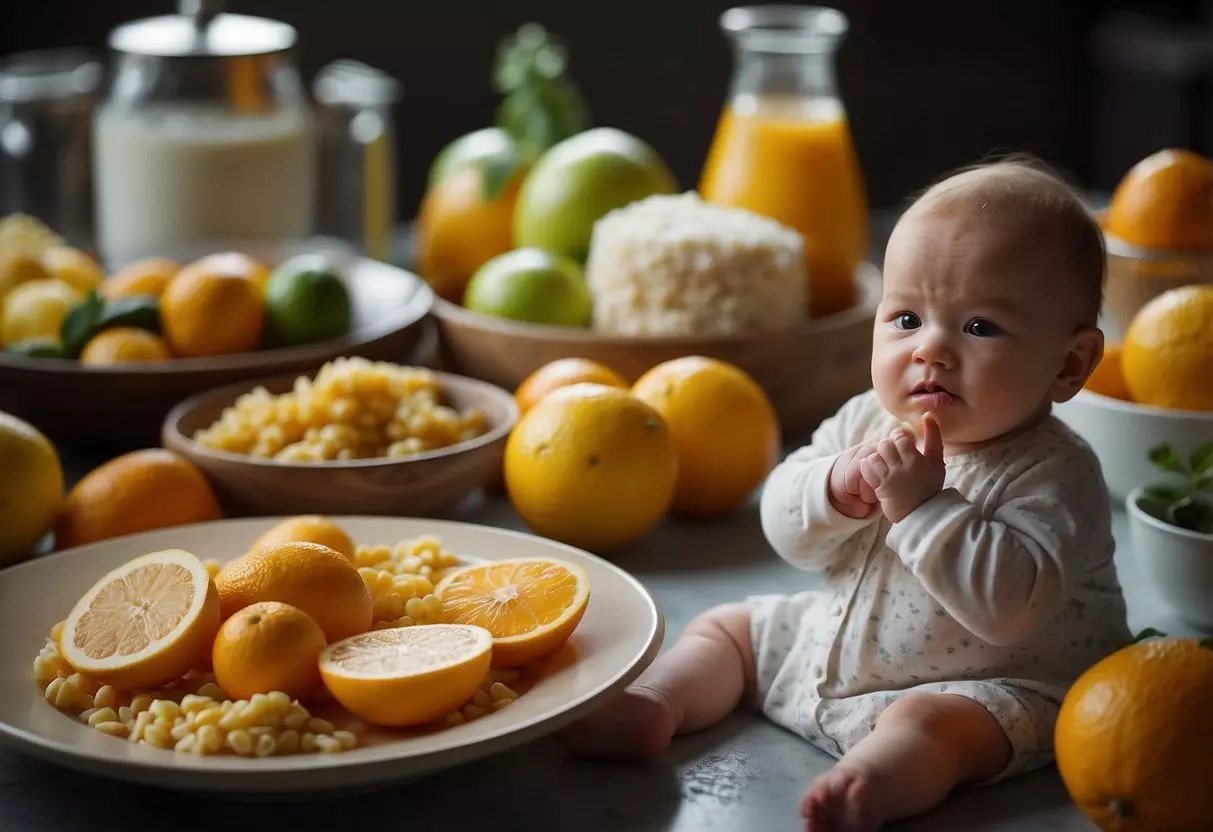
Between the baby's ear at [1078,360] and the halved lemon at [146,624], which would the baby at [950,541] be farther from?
the halved lemon at [146,624]

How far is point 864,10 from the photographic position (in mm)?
3324

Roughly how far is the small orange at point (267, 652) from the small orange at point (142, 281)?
71cm

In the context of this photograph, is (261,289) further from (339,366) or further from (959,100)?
(959,100)

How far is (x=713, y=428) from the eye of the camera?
1.23 metres

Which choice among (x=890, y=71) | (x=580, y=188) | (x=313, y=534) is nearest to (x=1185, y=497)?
(x=313, y=534)

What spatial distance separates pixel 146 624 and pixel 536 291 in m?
0.68

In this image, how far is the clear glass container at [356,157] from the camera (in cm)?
178

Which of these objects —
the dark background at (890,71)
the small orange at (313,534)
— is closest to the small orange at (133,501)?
the small orange at (313,534)

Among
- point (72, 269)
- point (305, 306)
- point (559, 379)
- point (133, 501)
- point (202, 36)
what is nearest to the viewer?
point (133, 501)

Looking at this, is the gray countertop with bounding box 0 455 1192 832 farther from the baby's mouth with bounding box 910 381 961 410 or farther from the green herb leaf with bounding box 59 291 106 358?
the green herb leaf with bounding box 59 291 106 358

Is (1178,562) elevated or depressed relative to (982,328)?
depressed

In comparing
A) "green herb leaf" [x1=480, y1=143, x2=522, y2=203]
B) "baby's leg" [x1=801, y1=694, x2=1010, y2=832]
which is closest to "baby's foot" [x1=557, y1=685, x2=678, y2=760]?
"baby's leg" [x1=801, y1=694, x2=1010, y2=832]

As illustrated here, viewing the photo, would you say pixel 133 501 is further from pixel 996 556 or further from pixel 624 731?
pixel 996 556

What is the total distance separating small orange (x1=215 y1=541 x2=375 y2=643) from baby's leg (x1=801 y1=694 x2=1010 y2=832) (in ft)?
0.95
